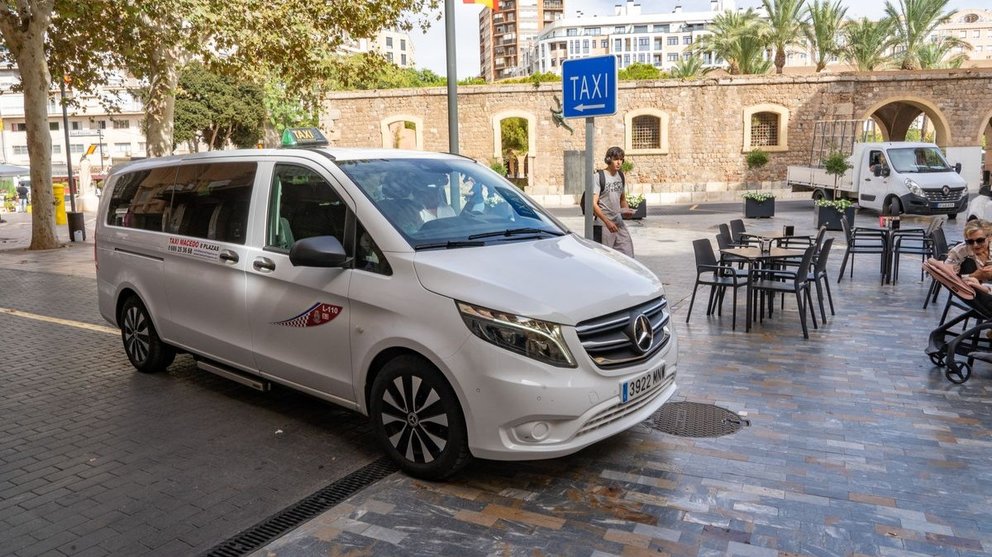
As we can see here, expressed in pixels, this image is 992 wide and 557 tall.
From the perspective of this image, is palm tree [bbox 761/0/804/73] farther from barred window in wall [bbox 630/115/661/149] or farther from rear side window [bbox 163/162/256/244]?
rear side window [bbox 163/162/256/244]

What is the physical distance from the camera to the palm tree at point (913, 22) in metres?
39.2

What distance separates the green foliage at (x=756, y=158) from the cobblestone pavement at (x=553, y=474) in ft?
94.3

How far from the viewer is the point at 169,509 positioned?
4000 mm

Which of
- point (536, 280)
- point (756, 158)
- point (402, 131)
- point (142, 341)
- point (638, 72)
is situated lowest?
point (142, 341)

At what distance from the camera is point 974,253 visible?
6.77 meters

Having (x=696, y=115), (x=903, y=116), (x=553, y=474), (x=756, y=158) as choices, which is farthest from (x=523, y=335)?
(x=903, y=116)

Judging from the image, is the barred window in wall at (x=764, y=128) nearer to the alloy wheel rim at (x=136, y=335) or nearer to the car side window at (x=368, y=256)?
the alloy wheel rim at (x=136, y=335)

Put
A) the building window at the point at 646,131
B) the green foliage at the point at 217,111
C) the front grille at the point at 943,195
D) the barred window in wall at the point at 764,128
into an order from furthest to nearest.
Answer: the green foliage at the point at 217,111 < the building window at the point at 646,131 < the barred window in wall at the point at 764,128 < the front grille at the point at 943,195

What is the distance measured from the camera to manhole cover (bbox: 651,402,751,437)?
491 cm

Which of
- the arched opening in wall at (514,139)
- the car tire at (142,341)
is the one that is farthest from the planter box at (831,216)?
the arched opening in wall at (514,139)

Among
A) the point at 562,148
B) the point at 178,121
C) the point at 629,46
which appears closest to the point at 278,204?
the point at 562,148

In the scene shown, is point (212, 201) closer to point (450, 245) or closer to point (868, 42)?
point (450, 245)

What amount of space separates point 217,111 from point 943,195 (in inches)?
1742

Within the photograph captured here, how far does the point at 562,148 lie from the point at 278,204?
31.8m
